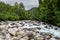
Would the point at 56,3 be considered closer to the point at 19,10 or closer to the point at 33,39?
the point at 33,39

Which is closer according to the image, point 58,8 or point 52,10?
point 58,8

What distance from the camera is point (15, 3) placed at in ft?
164

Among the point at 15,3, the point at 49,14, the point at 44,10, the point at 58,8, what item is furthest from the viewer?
the point at 15,3

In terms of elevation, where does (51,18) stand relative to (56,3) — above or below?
below

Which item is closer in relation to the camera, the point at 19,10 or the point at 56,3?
the point at 56,3

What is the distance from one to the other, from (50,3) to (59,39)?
39.6 ft

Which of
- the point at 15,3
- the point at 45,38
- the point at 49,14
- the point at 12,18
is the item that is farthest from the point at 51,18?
the point at 15,3

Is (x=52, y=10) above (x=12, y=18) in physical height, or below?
above

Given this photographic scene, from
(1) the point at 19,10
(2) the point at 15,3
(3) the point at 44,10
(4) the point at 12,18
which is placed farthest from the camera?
(2) the point at 15,3

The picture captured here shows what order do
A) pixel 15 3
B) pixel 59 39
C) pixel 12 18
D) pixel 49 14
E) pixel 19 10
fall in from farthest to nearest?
pixel 15 3, pixel 19 10, pixel 12 18, pixel 49 14, pixel 59 39

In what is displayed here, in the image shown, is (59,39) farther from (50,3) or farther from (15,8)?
(15,8)

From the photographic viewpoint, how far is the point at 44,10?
25484 mm

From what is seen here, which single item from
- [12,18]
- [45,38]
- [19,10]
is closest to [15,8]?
[19,10]

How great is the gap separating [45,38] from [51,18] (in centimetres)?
1071
